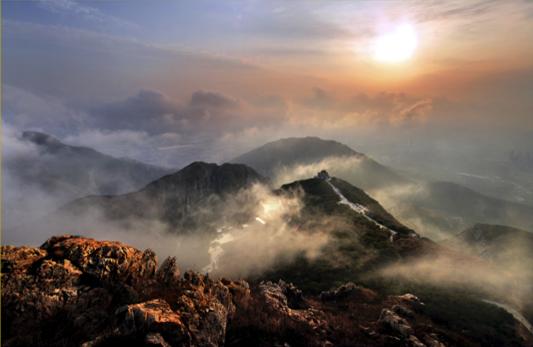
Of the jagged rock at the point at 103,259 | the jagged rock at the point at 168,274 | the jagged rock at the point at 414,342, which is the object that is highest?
the jagged rock at the point at 103,259

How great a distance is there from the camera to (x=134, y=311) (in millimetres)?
47438

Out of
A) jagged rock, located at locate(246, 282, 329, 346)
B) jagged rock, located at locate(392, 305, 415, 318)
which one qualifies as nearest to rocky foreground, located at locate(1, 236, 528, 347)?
jagged rock, located at locate(246, 282, 329, 346)

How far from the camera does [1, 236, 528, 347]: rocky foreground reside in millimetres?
46281

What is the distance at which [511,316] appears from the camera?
4272 inches

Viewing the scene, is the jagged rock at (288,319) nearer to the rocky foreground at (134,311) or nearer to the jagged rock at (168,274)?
the rocky foreground at (134,311)

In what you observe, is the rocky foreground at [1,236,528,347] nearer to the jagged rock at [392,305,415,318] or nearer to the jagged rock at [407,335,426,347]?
the jagged rock at [407,335,426,347]

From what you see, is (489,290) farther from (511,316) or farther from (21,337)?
(21,337)

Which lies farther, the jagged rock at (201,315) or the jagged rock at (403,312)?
the jagged rock at (403,312)

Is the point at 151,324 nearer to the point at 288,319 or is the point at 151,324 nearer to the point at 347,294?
the point at 288,319

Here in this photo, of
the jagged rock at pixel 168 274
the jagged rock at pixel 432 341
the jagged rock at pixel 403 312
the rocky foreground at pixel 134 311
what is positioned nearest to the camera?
the rocky foreground at pixel 134 311

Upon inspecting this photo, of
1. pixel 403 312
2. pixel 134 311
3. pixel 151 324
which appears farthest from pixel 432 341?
pixel 134 311

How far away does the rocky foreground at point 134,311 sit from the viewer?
46281 mm

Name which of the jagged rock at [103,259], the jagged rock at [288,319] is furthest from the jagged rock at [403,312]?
the jagged rock at [103,259]

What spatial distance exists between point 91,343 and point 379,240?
181 meters
